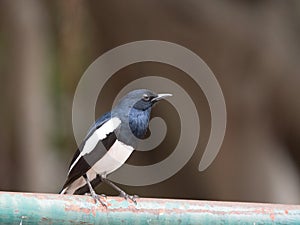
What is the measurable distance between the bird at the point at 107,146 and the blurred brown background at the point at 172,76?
Result: 2.54 meters

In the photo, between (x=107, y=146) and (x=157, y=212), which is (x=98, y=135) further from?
(x=157, y=212)

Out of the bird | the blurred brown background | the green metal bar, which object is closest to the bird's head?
the bird

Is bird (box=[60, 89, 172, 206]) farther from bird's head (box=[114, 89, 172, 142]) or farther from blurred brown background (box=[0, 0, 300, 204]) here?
blurred brown background (box=[0, 0, 300, 204])

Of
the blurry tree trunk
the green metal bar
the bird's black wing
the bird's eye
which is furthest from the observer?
the blurry tree trunk

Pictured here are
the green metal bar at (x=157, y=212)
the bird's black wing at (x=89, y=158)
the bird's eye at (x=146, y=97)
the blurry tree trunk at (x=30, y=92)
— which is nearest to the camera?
the green metal bar at (x=157, y=212)

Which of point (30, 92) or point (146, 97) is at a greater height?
point (146, 97)

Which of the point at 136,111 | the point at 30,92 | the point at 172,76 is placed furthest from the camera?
the point at 172,76

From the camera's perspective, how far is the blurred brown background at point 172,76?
227 inches

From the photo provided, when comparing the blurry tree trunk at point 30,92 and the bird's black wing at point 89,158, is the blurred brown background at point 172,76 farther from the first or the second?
the bird's black wing at point 89,158

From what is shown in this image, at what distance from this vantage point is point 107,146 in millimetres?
2996

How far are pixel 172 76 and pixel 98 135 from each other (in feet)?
10.9

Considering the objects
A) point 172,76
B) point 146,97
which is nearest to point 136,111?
point 146,97

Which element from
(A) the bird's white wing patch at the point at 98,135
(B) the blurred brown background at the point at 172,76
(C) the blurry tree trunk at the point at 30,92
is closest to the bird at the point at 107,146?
(A) the bird's white wing patch at the point at 98,135

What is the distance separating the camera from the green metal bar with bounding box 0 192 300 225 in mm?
1843
